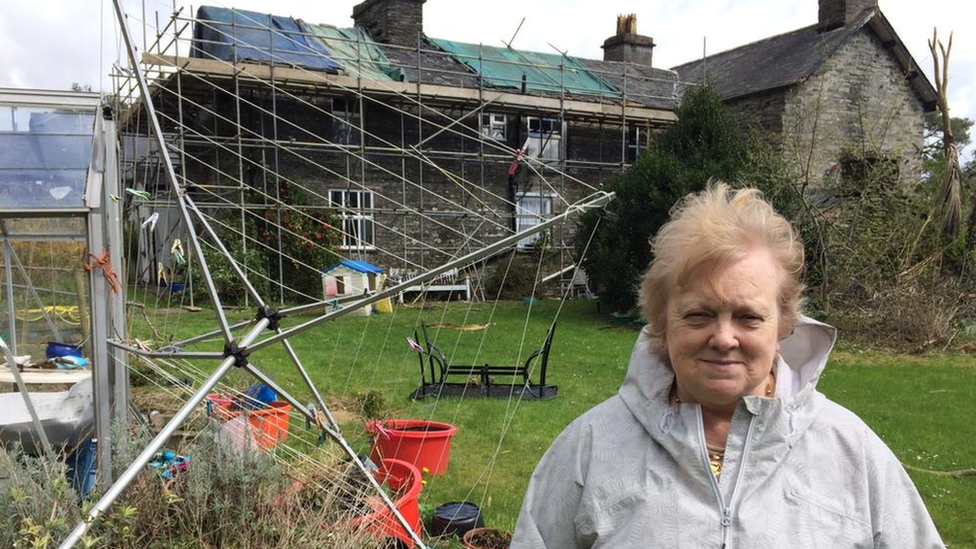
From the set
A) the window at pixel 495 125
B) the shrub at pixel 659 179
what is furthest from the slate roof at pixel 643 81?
the shrub at pixel 659 179

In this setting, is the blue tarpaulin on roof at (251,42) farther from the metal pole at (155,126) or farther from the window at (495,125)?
the metal pole at (155,126)

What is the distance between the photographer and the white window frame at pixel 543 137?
1920 cm

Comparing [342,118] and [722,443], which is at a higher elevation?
[342,118]

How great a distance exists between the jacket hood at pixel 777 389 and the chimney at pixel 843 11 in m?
20.7

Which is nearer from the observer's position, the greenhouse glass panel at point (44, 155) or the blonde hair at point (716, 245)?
the blonde hair at point (716, 245)

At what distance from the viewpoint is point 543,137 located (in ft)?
63.6

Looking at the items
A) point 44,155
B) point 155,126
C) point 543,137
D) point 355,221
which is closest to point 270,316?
point 155,126

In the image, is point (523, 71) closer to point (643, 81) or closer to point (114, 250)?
point (643, 81)

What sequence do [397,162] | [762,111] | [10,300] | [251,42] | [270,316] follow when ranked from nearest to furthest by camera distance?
1. [270,316]
2. [10,300]
3. [251,42]
4. [397,162]
5. [762,111]

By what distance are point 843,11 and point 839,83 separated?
208 centimetres

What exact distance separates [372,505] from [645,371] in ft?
6.26

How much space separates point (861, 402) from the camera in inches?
295

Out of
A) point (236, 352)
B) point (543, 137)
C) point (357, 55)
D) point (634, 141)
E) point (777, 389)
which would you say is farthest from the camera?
point (634, 141)

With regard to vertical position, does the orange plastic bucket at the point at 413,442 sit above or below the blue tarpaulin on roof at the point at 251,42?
below
